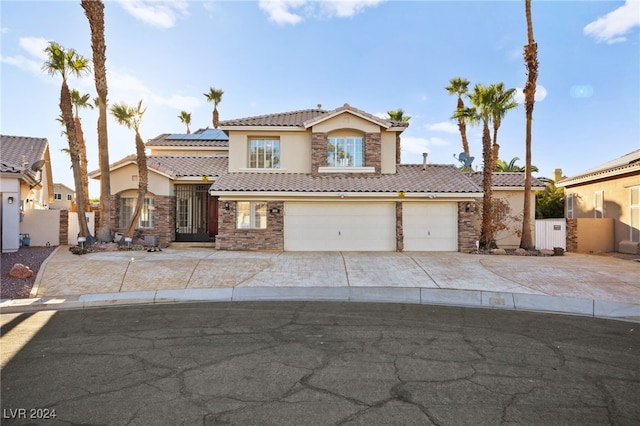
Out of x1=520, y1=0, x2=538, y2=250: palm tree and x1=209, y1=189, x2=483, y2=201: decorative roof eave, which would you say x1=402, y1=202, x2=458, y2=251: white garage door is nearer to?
x1=209, y1=189, x2=483, y2=201: decorative roof eave

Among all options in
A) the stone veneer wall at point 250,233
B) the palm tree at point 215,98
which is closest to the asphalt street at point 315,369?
the stone veneer wall at point 250,233

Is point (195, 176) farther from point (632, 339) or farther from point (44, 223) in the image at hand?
point (632, 339)

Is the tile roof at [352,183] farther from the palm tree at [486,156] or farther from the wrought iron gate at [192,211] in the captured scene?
the wrought iron gate at [192,211]

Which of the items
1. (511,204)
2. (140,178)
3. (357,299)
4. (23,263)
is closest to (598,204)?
(511,204)

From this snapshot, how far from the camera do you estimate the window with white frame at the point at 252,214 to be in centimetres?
1795

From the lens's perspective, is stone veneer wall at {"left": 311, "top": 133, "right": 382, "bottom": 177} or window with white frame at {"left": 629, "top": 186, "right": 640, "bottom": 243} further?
stone veneer wall at {"left": 311, "top": 133, "right": 382, "bottom": 177}

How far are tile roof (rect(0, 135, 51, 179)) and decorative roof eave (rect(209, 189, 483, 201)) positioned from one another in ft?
38.6

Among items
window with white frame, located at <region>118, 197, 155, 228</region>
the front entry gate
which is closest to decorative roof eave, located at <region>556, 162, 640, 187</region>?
the front entry gate

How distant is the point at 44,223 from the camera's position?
17.6 metres

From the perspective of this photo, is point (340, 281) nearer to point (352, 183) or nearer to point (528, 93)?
point (352, 183)

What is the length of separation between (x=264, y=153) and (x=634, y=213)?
686 inches

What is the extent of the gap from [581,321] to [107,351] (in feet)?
29.9

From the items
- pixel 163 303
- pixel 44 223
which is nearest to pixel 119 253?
pixel 44 223

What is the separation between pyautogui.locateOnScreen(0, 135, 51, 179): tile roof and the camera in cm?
2141
